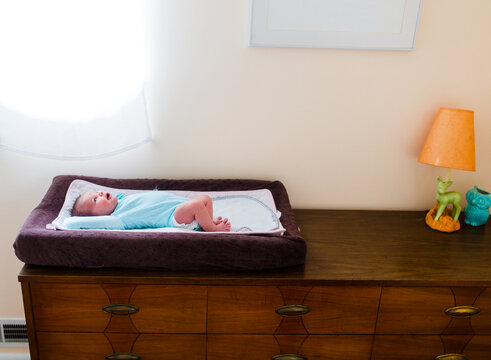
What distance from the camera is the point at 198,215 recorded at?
1.55 meters

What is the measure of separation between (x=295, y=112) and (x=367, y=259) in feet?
2.21

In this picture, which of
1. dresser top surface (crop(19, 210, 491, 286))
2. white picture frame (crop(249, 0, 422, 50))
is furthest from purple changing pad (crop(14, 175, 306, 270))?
white picture frame (crop(249, 0, 422, 50))

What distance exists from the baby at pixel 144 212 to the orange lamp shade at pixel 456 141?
90 centimetres

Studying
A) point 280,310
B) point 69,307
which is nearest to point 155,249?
point 69,307

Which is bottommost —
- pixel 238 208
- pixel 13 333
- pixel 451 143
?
pixel 13 333

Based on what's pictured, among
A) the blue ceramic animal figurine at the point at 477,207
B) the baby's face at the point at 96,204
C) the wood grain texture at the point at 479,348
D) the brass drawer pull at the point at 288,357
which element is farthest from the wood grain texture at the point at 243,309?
the blue ceramic animal figurine at the point at 477,207

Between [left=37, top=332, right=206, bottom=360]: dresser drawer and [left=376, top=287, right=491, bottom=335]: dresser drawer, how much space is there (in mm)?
662

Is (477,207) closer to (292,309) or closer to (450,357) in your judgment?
(450,357)

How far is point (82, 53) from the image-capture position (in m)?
1.62

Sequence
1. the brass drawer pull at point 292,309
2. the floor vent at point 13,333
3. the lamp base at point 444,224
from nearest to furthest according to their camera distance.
→ the brass drawer pull at point 292,309 < the lamp base at point 444,224 < the floor vent at point 13,333

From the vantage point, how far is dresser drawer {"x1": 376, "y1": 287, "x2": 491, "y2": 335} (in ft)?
4.89

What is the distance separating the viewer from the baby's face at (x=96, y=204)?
161cm

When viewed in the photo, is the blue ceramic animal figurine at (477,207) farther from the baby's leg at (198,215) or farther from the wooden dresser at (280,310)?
the baby's leg at (198,215)

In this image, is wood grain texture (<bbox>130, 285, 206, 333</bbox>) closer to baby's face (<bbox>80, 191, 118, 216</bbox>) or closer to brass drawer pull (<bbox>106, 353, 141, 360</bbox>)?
brass drawer pull (<bbox>106, 353, 141, 360</bbox>)
